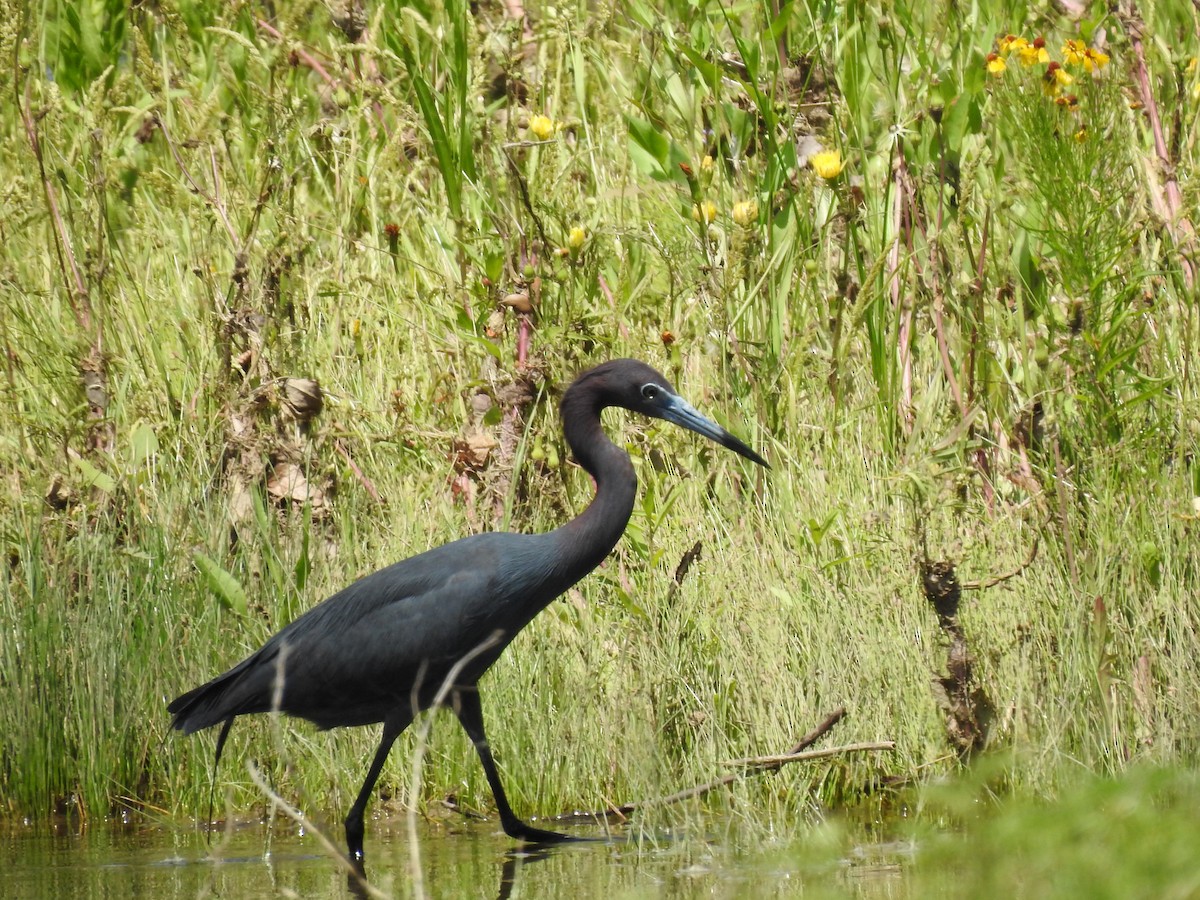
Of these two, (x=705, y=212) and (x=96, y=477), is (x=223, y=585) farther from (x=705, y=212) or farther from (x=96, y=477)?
(x=705, y=212)

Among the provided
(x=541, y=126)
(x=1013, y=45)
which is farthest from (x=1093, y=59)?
(x=541, y=126)

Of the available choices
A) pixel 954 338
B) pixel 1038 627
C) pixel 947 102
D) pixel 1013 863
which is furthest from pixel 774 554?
pixel 1013 863

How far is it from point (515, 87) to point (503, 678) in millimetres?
2367

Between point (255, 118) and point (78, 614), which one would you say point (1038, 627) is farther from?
point (255, 118)

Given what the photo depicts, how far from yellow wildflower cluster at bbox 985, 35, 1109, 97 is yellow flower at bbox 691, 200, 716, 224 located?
108 cm

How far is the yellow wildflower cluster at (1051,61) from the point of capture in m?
4.84

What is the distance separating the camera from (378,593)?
4750 millimetres

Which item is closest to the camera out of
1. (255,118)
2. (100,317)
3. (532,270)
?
(532,270)

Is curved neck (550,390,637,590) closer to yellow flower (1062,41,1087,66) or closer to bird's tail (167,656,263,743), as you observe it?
bird's tail (167,656,263,743)

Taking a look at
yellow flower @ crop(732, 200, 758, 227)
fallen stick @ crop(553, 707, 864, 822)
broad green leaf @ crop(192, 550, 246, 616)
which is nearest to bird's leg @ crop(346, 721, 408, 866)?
fallen stick @ crop(553, 707, 864, 822)

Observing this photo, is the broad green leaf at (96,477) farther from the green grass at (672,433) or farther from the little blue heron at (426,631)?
the little blue heron at (426,631)

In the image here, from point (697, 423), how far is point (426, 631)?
1014 millimetres

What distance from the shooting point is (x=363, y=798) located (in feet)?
15.0

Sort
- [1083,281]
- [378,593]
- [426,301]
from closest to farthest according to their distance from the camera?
[1083,281]
[378,593]
[426,301]
